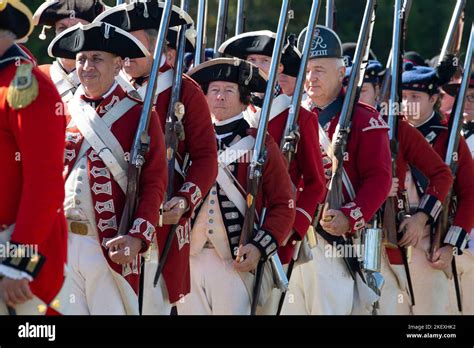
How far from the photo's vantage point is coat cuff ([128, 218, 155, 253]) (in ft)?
20.9

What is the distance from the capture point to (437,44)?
59.1 feet

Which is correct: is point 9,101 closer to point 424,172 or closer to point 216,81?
point 216,81

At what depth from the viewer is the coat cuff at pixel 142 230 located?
6.36 m

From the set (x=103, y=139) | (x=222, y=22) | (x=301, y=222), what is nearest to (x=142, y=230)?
(x=103, y=139)

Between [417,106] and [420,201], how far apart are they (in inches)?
27.8

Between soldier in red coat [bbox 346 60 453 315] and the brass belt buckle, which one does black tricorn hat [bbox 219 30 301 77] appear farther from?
the brass belt buckle

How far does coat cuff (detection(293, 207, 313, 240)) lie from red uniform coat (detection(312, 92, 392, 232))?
1.07ft

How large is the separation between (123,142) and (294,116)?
1.45 meters

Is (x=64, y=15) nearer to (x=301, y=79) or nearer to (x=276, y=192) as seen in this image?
(x=301, y=79)

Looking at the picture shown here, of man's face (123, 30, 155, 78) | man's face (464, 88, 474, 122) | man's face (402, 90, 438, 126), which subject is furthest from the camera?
man's face (464, 88, 474, 122)

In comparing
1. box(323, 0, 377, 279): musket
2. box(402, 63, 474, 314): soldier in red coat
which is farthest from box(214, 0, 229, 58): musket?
box(402, 63, 474, 314): soldier in red coat

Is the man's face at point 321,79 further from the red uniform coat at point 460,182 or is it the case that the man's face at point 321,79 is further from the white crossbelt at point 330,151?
the red uniform coat at point 460,182

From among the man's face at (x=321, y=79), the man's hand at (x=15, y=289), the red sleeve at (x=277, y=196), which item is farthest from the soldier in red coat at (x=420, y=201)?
the man's hand at (x=15, y=289)
